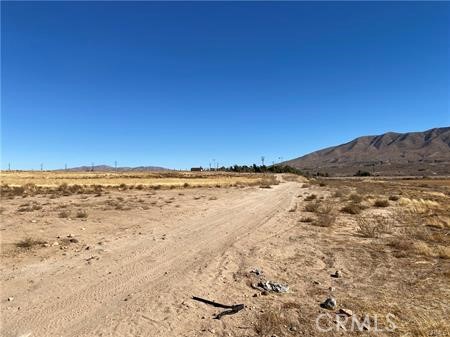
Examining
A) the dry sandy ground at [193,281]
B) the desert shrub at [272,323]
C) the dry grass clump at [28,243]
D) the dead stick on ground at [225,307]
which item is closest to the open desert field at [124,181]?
the dry grass clump at [28,243]

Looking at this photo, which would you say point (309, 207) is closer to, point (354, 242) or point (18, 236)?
point (354, 242)

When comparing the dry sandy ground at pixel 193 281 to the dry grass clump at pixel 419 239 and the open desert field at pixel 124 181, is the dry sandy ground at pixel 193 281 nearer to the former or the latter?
the dry grass clump at pixel 419 239

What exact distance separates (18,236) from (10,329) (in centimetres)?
823

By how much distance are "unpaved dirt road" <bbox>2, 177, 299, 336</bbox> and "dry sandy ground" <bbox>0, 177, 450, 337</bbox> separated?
0.02m

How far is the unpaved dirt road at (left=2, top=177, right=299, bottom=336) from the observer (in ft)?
18.9

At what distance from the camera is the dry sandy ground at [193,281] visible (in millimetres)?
5879

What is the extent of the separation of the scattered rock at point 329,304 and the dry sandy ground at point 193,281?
0.38ft

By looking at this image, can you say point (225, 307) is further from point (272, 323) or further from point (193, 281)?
point (193, 281)

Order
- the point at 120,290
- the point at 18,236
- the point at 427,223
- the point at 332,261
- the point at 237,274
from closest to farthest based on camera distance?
1. the point at 120,290
2. the point at 237,274
3. the point at 332,261
4. the point at 18,236
5. the point at 427,223

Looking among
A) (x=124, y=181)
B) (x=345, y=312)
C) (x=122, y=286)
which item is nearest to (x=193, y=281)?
(x=122, y=286)

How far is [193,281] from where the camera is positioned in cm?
798

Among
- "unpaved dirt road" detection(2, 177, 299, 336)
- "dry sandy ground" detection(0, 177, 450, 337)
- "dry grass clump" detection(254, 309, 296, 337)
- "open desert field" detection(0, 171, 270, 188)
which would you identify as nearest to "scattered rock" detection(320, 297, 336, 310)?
"dry sandy ground" detection(0, 177, 450, 337)

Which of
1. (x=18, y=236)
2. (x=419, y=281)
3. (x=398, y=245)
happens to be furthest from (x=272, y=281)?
(x=18, y=236)

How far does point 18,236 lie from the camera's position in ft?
42.4
